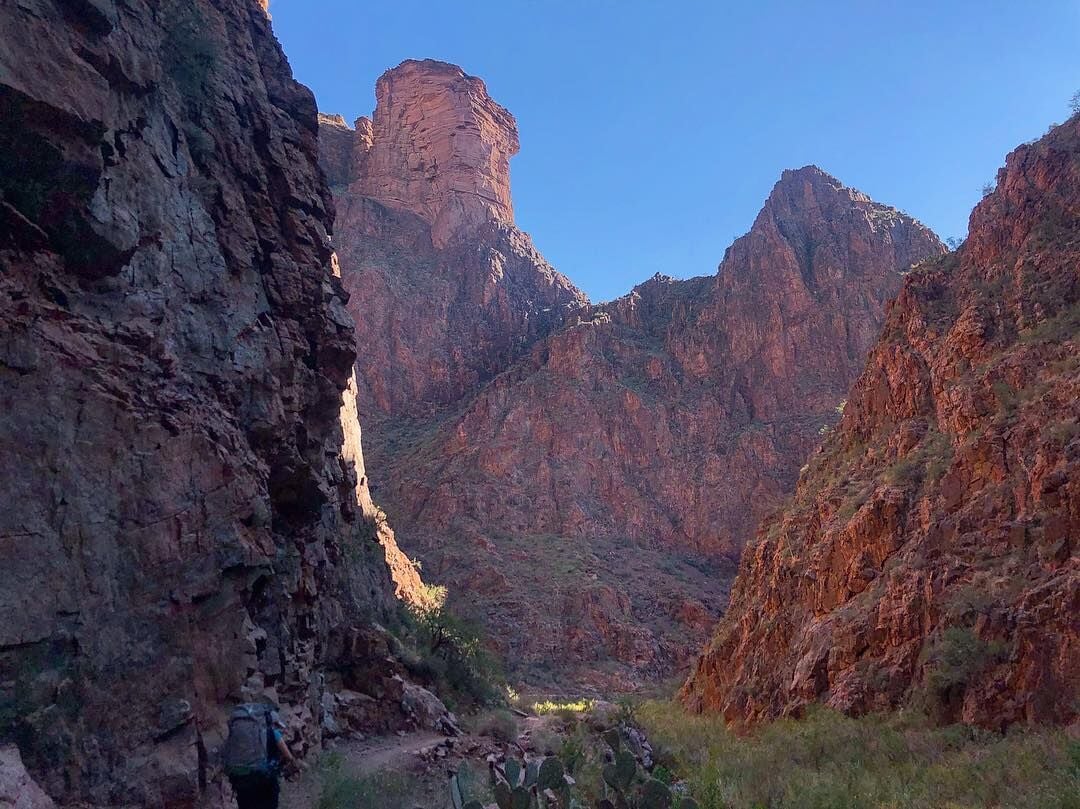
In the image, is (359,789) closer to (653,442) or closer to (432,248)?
(653,442)

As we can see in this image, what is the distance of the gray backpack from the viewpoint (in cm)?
571

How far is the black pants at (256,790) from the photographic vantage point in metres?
5.70

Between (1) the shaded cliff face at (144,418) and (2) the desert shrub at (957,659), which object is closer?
(1) the shaded cliff face at (144,418)

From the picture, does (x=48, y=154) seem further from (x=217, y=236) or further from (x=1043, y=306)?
(x=1043, y=306)

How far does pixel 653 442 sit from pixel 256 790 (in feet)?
163

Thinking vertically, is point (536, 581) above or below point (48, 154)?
below

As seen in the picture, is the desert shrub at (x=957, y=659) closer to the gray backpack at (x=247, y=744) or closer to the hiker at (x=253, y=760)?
the hiker at (x=253, y=760)

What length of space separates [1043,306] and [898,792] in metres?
12.5

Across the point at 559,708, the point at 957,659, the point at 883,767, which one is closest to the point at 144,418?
the point at 883,767

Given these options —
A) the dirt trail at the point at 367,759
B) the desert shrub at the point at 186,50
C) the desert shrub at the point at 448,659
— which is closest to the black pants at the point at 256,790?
the dirt trail at the point at 367,759

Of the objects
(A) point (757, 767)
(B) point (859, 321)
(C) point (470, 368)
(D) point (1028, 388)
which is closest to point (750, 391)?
(B) point (859, 321)

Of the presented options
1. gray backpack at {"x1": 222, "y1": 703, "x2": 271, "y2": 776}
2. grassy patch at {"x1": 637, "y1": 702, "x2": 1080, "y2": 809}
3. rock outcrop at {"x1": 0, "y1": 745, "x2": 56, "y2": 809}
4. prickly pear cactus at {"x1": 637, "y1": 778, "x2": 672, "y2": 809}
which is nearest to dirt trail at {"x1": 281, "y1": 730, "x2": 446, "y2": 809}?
rock outcrop at {"x1": 0, "y1": 745, "x2": 56, "y2": 809}

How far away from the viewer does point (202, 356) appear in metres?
11.6

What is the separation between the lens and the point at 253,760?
573 centimetres
